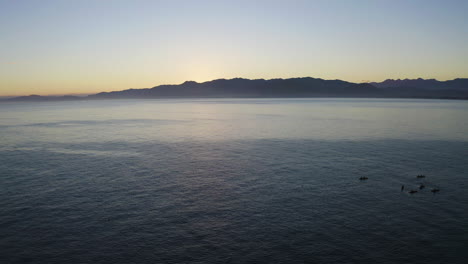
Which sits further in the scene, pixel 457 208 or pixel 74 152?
pixel 74 152

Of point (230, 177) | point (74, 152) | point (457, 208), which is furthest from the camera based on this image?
point (74, 152)

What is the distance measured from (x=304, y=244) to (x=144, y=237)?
584 inches

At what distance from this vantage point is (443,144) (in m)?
79.0

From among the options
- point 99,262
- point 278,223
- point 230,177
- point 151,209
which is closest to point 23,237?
point 99,262

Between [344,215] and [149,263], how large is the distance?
2114cm

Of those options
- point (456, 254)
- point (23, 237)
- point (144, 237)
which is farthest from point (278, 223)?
point (23, 237)

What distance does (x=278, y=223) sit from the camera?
33.2 meters

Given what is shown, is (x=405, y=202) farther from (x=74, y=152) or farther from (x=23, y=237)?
(x=74, y=152)

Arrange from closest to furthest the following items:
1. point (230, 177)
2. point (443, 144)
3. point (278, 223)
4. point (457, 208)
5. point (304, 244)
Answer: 1. point (304, 244)
2. point (278, 223)
3. point (457, 208)
4. point (230, 177)
5. point (443, 144)

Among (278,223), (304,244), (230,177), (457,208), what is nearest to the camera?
(304,244)

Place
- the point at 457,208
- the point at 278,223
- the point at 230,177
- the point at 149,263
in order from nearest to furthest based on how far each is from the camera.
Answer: the point at 149,263, the point at 278,223, the point at 457,208, the point at 230,177

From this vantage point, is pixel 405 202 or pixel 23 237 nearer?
pixel 23 237

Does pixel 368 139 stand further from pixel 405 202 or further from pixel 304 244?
pixel 304 244

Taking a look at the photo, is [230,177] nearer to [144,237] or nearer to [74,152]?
[144,237]
